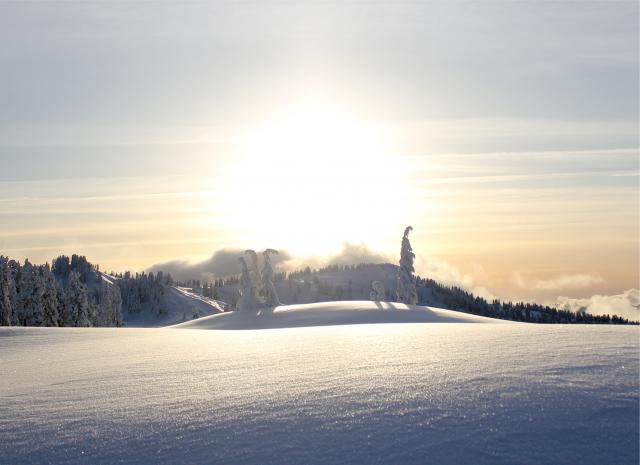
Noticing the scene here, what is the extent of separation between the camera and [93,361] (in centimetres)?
1160

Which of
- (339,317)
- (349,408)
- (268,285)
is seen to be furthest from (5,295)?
(349,408)

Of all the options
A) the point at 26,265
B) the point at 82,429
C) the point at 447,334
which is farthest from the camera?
the point at 26,265

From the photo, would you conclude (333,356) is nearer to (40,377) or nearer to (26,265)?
(40,377)

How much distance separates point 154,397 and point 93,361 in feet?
15.9

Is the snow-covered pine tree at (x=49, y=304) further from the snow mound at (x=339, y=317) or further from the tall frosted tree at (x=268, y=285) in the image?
the snow mound at (x=339, y=317)

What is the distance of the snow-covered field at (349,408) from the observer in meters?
5.42

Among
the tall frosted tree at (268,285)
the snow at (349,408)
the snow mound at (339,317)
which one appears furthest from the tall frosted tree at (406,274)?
the snow at (349,408)

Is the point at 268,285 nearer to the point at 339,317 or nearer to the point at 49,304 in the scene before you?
the point at 339,317

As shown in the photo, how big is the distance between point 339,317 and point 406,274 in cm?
2337

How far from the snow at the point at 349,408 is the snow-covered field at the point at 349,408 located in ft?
0.06

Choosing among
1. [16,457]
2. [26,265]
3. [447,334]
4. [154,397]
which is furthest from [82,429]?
[26,265]

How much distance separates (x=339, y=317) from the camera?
3192 centimetres

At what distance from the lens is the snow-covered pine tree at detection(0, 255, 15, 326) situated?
64.5 metres

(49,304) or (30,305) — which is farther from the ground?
(49,304)
